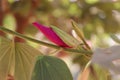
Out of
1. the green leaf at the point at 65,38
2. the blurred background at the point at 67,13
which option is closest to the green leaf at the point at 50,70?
the green leaf at the point at 65,38

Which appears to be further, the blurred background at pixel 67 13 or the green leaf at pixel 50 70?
the blurred background at pixel 67 13

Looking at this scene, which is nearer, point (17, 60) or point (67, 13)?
point (17, 60)

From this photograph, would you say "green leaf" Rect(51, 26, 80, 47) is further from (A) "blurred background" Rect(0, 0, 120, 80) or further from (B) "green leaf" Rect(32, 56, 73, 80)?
(A) "blurred background" Rect(0, 0, 120, 80)

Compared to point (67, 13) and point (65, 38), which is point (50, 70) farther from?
point (67, 13)

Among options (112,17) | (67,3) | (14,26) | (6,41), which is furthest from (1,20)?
(6,41)

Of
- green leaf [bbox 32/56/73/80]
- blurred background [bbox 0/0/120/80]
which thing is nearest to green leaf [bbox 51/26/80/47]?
green leaf [bbox 32/56/73/80]

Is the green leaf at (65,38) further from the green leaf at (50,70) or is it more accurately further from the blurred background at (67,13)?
the blurred background at (67,13)

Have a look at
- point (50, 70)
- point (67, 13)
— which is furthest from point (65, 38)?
point (67, 13)
